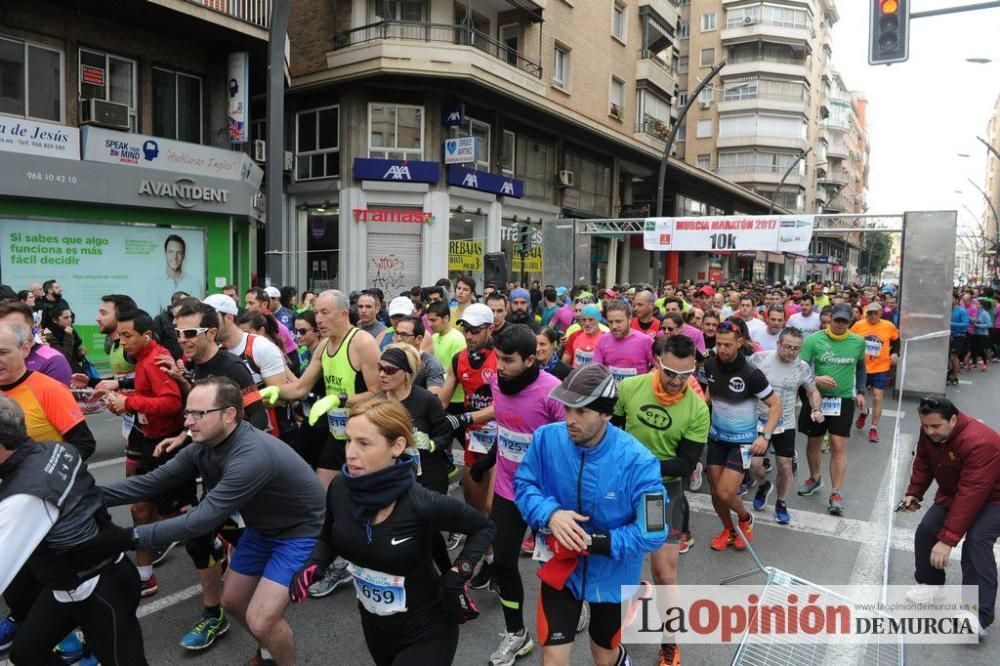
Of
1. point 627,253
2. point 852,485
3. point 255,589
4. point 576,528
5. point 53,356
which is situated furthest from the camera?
point 627,253

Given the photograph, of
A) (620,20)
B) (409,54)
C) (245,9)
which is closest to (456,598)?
(245,9)

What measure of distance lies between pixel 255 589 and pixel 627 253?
28581 millimetres

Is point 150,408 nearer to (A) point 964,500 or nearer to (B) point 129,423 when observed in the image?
(B) point 129,423

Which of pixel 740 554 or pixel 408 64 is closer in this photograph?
pixel 740 554

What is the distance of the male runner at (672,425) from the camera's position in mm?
4109

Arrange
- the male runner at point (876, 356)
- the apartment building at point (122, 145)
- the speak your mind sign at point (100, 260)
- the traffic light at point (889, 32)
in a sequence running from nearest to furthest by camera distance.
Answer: the traffic light at point (889, 32)
the male runner at point (876, 356)
the speak your mind sign at point (100, 260)
the apartment building at point (122, 145)

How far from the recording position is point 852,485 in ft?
25.0

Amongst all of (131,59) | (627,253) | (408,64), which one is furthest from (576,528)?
(627,253)

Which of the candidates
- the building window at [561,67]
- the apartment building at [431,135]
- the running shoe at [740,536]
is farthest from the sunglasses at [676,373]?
the building window at [561,67]

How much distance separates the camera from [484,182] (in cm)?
2117

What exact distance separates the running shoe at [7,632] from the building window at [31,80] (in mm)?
12582

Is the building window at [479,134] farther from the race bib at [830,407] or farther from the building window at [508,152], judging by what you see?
the race bib at [830,407]

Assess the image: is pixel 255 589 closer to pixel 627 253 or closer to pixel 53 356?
pixel 53 356

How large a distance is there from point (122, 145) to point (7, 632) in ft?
40.3
